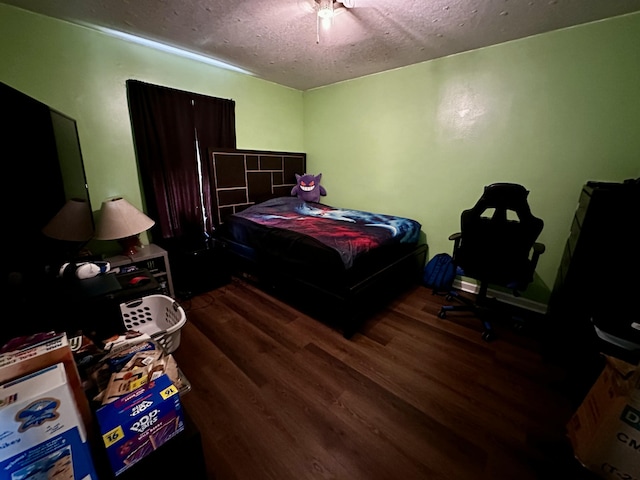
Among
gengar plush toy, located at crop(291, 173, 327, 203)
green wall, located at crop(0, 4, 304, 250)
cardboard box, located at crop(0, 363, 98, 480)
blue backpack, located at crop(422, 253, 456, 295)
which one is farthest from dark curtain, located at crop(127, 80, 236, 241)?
blue backpack, located at crop(422, 253, 456, 295)

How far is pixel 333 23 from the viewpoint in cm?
196

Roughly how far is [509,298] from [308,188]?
104 inches

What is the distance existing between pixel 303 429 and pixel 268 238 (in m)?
1.54

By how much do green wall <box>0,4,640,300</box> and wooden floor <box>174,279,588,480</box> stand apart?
125 centimetres

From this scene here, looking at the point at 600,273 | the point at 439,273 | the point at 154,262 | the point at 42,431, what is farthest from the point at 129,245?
the point at 600,273

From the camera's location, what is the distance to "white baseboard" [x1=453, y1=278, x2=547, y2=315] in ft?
7.76

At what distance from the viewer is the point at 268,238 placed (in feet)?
7.93

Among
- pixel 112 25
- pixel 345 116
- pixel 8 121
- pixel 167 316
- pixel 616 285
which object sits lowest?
pixel 167 316

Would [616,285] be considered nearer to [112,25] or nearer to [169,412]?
[169,412]

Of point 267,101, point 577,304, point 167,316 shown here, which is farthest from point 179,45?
point 577,304

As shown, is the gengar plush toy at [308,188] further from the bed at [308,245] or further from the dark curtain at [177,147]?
the dark curtain at [177,147]

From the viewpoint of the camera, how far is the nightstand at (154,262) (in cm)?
218

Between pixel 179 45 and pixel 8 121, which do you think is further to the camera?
pixel 179 45

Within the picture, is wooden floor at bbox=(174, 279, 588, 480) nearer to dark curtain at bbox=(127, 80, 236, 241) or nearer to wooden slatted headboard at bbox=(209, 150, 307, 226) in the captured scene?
dark curtain at bbox=(127, 80, 236, 241)
